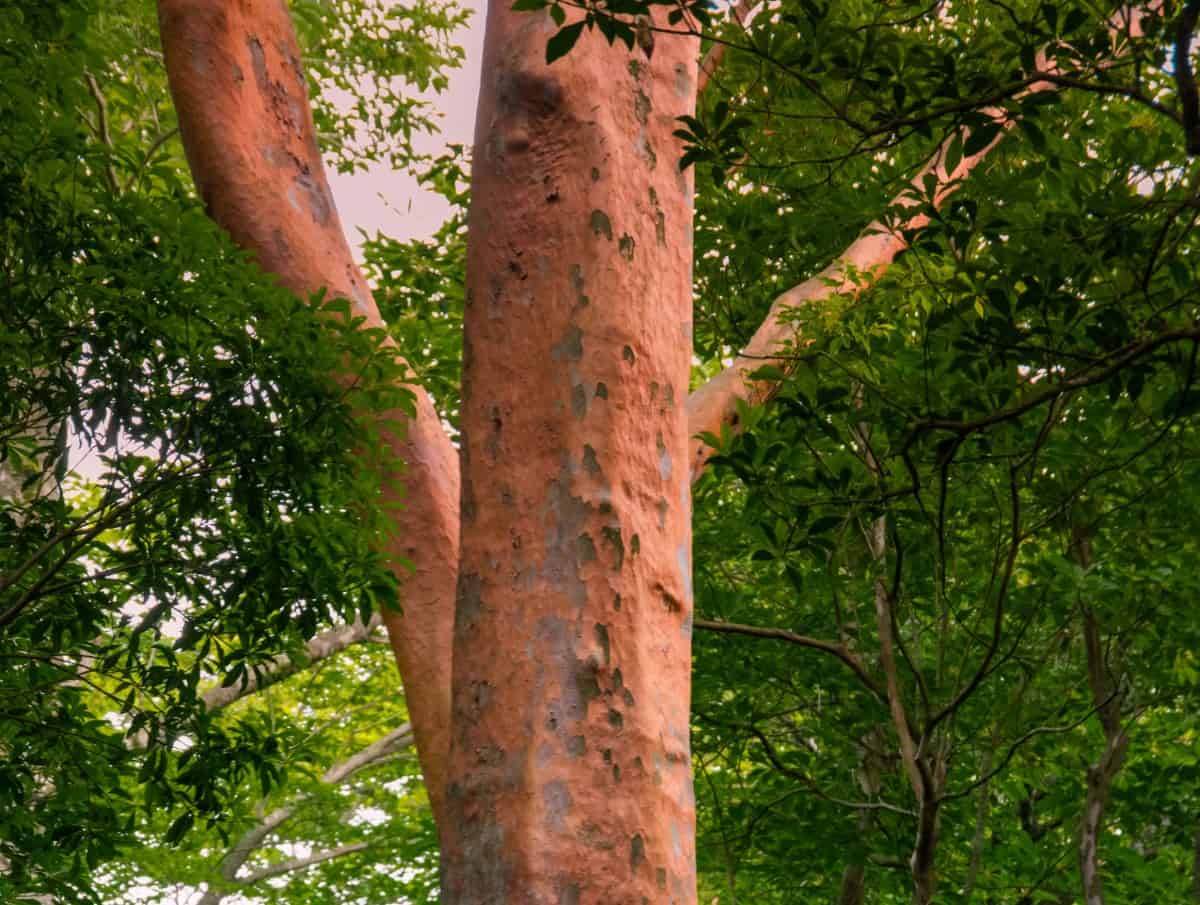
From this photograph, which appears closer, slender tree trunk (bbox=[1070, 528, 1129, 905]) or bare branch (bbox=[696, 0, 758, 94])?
bare branch (bbox=[696, 0, 758, 94])

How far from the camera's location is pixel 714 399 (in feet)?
15.5

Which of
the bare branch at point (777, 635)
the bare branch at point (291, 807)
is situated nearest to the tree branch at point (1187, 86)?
the bare branch at point (777, 635)

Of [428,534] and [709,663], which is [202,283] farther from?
[709,663]

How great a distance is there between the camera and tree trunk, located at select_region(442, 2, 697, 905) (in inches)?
94.9

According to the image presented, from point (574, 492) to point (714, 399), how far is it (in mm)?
2181

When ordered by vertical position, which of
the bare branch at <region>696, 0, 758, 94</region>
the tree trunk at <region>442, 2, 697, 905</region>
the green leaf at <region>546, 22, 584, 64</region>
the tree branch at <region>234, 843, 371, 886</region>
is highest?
the bare branch at <region>696, 0, 758, 94</region>

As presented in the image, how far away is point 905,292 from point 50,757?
4177 mm

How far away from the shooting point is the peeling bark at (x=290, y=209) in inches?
165

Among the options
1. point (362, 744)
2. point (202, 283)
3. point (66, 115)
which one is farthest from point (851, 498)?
point (362, 744)

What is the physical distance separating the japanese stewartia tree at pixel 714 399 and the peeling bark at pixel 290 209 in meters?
0.01

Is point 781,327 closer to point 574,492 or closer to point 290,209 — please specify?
point 290,209

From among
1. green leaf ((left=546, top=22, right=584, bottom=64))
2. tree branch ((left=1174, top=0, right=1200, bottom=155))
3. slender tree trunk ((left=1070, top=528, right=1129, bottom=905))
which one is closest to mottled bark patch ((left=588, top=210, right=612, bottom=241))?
green leaf ((left=546, top=22, right=584, bottom=64))

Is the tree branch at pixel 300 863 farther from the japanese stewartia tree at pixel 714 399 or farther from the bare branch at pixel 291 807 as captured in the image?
the japanese stewartia tree at pixel 714 399

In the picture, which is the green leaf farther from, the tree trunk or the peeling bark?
the peeling bark
